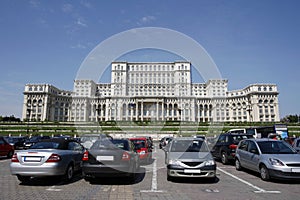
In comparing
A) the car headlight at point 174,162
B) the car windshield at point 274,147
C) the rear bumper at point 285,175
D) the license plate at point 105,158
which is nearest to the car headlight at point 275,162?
the rear bumper at point 285,175

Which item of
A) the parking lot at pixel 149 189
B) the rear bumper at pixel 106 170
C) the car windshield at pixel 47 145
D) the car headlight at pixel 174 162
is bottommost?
the parking lot at pixel 149 189

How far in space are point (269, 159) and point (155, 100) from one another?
330ft

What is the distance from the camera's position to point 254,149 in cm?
945

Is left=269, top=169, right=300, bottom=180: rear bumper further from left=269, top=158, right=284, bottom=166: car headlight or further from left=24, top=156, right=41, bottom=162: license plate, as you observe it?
left=24, top=156, right=41, bottom=162: license plate

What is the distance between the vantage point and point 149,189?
6.88 m

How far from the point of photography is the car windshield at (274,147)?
897cm

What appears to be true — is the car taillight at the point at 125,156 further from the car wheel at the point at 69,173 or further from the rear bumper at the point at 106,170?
the car wheel at the point at 69,173

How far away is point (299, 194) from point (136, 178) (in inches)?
216

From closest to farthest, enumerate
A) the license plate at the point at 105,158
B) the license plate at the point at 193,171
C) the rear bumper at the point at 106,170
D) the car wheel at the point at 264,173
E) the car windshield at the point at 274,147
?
1. the rear bumper at the point at 106,170
2. the license plate at the point at 105,158
3. the license plate at the point at 193,171
4. the car wheel at the point at 264,173
5. the car windshield at the point at 274,147

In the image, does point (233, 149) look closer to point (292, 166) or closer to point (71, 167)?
point (292, 166)

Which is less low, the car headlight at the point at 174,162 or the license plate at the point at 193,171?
the car headlight at the point at 174,162

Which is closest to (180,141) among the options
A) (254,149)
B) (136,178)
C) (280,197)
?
(136,178)

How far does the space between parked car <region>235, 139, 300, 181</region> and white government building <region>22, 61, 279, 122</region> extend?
9390 centimetres

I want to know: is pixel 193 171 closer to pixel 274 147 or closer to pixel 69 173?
pixel 274 147
